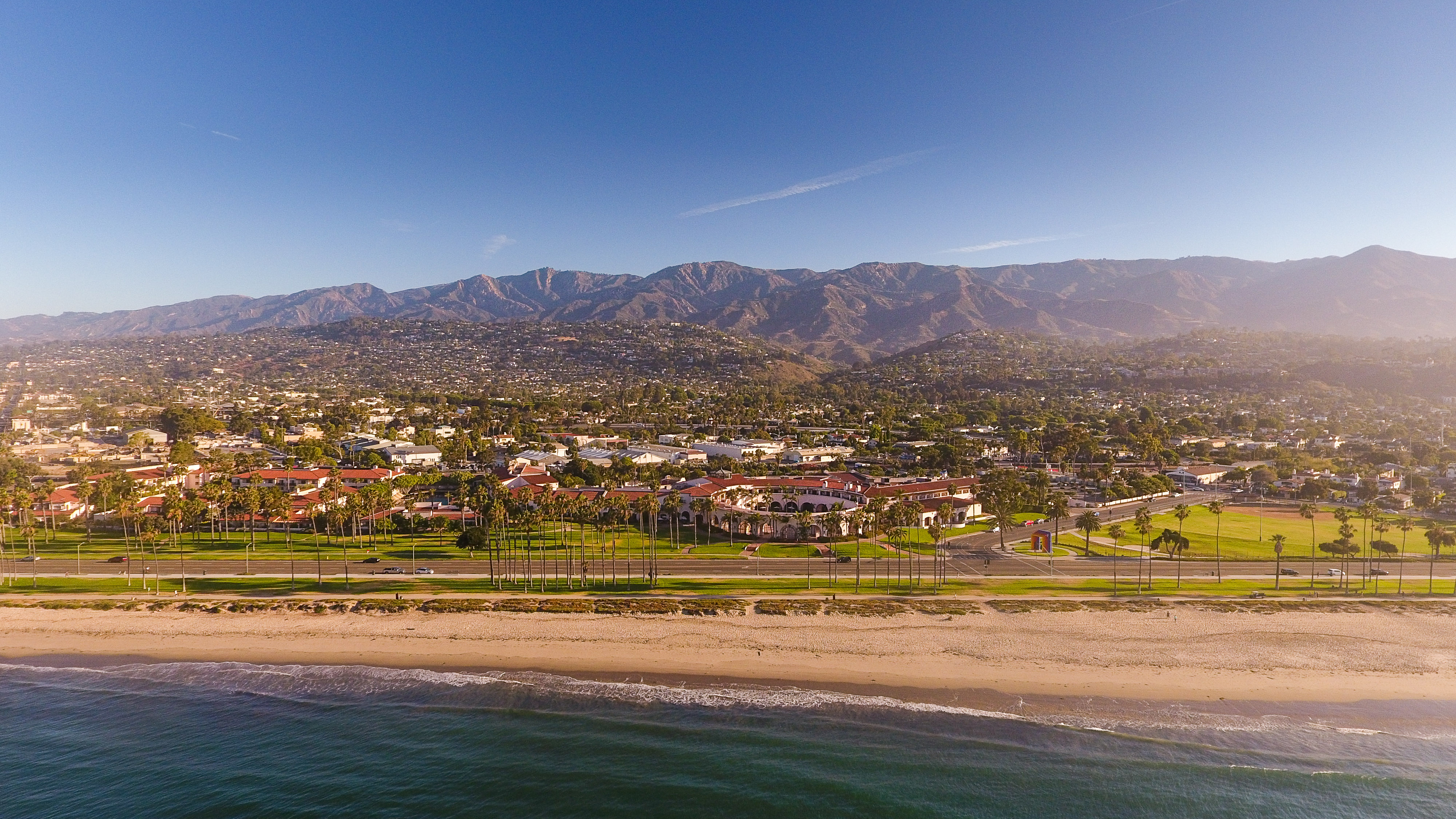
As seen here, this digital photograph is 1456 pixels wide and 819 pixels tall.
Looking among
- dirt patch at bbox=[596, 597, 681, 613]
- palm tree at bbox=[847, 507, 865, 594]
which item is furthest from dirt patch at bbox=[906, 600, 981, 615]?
dirt patch at bbox=[596, 597, 681, 613]

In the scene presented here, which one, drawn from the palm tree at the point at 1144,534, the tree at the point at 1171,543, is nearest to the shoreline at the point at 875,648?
the palm tree at the point at 1144,534

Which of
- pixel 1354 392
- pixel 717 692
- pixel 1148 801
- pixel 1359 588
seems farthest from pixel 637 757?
pixel 1354 392

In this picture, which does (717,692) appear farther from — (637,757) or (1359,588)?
(1359,588)

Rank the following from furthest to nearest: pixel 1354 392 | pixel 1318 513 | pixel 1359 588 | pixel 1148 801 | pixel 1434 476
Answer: pixel 1354 392 < pixel 1434 476 < pixel 1318 513 < pixel 1359 588 < pixel 1148 801

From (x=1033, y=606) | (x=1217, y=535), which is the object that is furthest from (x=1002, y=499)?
(x=1033, y=606)

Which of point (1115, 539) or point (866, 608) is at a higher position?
point (866, 608)

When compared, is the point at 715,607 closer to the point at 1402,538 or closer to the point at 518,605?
the point at 518,605

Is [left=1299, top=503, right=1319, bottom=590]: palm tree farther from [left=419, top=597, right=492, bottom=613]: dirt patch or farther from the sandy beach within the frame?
[left=419, top=597, right=492, bottom=613]: dirt patch
